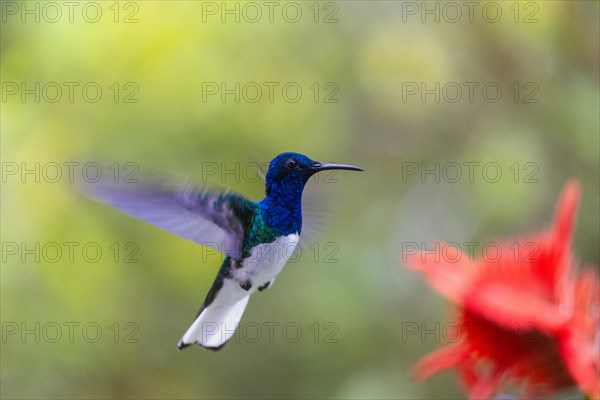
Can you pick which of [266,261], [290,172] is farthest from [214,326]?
[290,172]

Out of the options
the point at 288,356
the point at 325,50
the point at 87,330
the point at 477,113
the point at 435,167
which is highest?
the point at 325,50

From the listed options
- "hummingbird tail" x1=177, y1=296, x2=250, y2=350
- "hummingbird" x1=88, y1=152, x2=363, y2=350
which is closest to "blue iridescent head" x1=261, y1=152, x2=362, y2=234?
"hummingbird" x1=88, y1=152, x2=363, y2=350

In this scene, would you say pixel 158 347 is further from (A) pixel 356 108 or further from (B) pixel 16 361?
(A) pixel 356 108

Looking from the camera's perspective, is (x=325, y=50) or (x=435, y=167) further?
(x=435, y=167)

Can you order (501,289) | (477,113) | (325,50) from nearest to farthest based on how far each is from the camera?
(501,289) < (325,50) < (477,113)

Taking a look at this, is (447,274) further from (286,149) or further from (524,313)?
(286,149)

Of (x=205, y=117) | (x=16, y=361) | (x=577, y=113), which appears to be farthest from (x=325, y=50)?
(x=16, y=361)

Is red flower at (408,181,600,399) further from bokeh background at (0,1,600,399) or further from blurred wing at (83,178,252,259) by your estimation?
bokeh background at (0,1,600,399)
